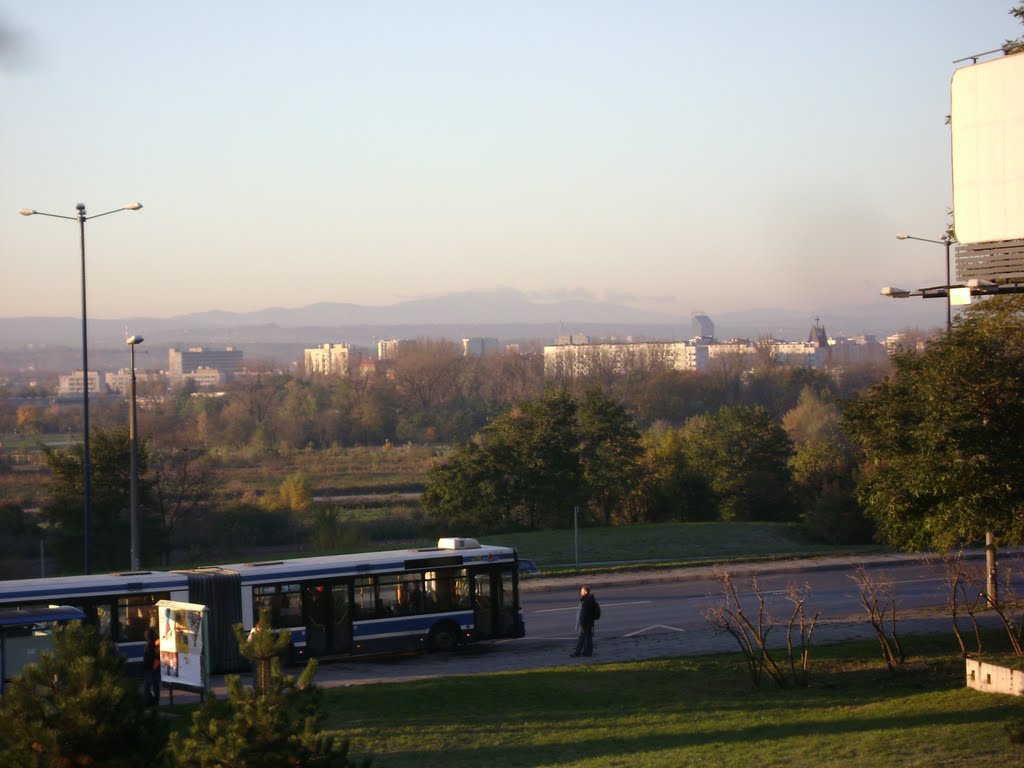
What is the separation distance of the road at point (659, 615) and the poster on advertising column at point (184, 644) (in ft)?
4.20

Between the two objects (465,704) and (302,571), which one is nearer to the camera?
(465,704)

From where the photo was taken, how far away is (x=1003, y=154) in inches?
712

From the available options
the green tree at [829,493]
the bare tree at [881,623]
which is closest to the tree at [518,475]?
the green tree at [829,493]

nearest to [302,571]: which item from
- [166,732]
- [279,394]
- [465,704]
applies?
[465,704]

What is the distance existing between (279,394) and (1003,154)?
4349 inches

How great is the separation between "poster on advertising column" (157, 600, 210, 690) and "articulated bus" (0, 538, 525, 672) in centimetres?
220

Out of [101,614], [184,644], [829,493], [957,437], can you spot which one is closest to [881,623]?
[957,437]

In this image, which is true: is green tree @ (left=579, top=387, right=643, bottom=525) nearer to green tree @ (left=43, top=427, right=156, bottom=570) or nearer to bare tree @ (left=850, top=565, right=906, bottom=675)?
green tree @ (left=43, top=427, right=156, bottom=570)

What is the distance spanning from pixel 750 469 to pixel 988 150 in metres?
32.1

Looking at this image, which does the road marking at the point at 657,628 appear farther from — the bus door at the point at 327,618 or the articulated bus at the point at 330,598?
the bus door at the point at 327,618

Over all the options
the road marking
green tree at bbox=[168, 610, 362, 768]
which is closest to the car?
the road marking

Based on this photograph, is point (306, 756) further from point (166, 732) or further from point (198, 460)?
point (198, 460)

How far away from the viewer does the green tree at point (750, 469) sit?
49.3 m

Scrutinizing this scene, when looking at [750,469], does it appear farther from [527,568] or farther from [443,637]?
[443,637]
